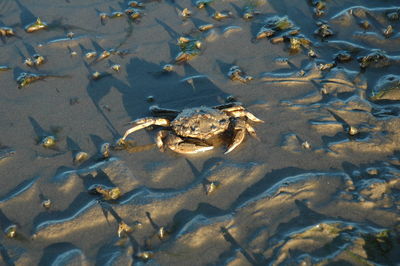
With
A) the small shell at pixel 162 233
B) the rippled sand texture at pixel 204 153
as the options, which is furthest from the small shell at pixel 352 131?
the small shell at pixel 162 233

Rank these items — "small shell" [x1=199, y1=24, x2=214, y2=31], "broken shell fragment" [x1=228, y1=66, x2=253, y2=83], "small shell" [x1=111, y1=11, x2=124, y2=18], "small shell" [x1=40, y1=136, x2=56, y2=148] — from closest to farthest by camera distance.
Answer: "small shell" [x1=40, y1=136, x2=56, y2=148]
"broken shell fragment" [x1=228, y1=66, x2=253, y2=83]
"small shell" [x1=199, y1=24, x2=214, y2=31]
"small shell" [x1=111, y1=11, x2=124, y2=18]

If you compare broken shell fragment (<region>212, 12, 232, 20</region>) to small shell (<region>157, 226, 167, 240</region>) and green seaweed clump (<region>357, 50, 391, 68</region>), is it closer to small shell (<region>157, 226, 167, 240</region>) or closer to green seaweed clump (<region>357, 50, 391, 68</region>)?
green seaweed clump (<region>357, 50, 391, 68</region>)

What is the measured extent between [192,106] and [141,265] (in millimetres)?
2692

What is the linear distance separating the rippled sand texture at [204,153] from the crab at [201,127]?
15 cm

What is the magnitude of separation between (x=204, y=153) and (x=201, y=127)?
0.38m

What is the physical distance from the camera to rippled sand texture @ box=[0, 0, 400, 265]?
166 inches

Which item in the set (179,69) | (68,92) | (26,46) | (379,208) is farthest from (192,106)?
(26,46)

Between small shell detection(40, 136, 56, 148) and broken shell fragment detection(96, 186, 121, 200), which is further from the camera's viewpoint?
small shell detection(40, 136, 56, 148)

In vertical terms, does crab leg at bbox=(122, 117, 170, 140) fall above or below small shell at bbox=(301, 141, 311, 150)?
above

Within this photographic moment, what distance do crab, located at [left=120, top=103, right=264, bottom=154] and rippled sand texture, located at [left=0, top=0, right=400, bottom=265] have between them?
0.49 feet

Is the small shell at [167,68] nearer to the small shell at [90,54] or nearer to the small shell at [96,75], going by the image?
the small shell at [96,75]

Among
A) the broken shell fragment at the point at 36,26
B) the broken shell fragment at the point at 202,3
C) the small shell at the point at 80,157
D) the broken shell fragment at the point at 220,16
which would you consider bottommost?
the small shell at the point at 80,157

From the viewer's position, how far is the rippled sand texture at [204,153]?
13.8 ft

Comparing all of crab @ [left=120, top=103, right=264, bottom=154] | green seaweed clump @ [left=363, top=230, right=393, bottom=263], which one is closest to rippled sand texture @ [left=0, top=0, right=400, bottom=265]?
green seaweed clump @ [left=363, top=230, right=393, bottom=263]
